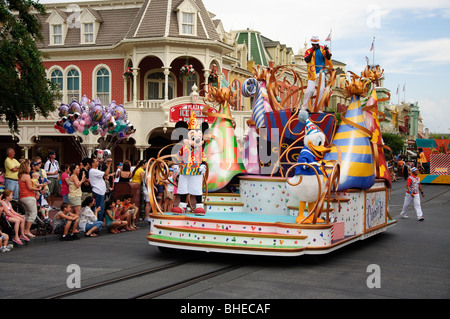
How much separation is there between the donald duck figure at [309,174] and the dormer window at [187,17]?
21025 millimetres

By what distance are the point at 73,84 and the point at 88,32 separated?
299 cm

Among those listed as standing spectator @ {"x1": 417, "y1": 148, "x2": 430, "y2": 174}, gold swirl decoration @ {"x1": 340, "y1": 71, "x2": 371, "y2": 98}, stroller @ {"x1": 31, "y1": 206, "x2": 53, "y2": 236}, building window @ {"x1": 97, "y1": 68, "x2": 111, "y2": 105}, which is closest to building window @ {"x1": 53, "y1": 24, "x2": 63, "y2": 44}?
building window @ {"x1": 97, "y1": 68, "x2": 111, "y2": 105}

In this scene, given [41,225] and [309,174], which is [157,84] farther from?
[309,174]

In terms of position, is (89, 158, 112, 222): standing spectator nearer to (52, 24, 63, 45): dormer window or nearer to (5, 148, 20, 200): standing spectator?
(5, 148, 20, 200): standing spectator

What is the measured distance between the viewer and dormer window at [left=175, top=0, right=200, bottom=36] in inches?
1124

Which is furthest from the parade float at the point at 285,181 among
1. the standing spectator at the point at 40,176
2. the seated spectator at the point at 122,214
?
the standing spectator at the point at 40,176

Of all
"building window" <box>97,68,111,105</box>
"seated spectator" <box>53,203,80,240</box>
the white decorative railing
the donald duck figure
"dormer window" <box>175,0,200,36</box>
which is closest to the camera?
the donald duck figure

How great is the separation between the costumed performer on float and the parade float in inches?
7.2

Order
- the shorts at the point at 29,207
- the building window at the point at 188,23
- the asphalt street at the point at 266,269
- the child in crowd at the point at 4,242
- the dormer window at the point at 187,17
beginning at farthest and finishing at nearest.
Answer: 1. the building window at the point at 188,23
2. the dormer window at the point at 187,17
3. the shorts at the point at 29,207
4. the child in crowd at the point at 4,242
5. the asphalt street at the point at 266,269

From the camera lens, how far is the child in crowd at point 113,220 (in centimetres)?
1245

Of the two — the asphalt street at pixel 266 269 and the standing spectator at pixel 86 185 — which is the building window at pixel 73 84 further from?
the asphalt street at pixel 266 269

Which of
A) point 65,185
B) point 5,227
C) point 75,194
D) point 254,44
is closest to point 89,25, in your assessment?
point 254,44

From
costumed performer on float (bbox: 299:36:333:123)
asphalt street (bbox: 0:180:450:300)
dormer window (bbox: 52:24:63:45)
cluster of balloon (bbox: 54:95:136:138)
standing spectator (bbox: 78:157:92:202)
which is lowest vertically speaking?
asphalt street (bbox: 0:180:450:300)

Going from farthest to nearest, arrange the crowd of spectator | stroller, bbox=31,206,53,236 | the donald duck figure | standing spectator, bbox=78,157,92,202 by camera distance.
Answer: standing spectator, bbox=78,157,92,202 → stroller, bbox=31,206,53,236 → the crowd of spectator → the donald duck figure
